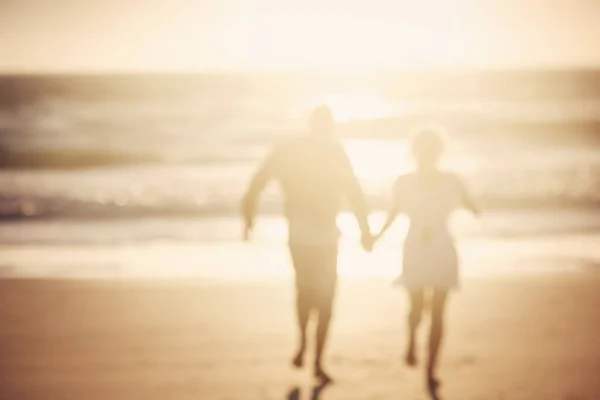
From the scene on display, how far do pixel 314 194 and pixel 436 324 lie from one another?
1146mm

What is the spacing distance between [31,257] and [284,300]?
388 cm

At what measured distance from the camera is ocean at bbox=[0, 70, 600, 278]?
934cm

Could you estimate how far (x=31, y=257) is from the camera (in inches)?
363

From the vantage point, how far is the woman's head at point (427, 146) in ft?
14.8

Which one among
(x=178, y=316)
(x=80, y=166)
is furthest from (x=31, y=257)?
(x=80, y=166)

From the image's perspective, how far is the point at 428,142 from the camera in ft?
14.8

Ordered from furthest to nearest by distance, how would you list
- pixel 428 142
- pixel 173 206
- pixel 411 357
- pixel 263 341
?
pixel 173 206 → pixel 263 341 → pixel 411 357 → pixel 428 142

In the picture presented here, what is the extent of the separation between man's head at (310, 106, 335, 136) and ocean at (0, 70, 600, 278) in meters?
3.78

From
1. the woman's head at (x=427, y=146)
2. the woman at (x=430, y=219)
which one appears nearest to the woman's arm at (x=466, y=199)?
the woman at (x=430, y=219)

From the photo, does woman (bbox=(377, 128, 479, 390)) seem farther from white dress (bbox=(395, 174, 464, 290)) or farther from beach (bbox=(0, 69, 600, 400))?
beach (bbox=(0, 69, 600, 400))

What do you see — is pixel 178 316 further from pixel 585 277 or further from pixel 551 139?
pixel 551 139

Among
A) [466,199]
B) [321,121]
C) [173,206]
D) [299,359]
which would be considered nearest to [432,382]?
[299,359]

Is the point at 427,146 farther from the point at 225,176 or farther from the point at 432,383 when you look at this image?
the point at 225,176

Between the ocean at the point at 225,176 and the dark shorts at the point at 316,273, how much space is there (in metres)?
3.50
